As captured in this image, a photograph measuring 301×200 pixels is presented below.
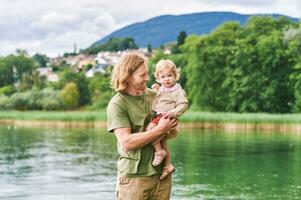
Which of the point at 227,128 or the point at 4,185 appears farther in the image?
the point at 227,128

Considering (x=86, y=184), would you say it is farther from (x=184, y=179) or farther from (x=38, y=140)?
(x=38, y=140)

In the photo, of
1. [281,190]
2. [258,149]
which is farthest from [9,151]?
[281,190]

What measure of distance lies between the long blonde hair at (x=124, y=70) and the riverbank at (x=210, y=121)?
3263 cm

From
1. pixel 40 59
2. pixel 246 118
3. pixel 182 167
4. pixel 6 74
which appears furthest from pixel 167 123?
pixel 40 59

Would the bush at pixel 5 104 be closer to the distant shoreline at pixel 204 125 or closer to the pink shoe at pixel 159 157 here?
the distant shoreline at pixel 204 125

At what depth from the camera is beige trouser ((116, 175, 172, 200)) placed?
14.0 feet

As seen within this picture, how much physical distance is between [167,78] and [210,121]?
3486 centimetres

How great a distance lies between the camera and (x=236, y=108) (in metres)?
58.5

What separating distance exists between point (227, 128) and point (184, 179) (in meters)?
21.1

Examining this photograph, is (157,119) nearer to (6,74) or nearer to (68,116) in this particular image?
(68,116)

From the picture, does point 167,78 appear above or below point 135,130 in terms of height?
above

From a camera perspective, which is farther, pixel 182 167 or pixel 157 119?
pixel 182 167

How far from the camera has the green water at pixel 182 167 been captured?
604 inches

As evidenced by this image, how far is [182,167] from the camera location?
66.9 feet
